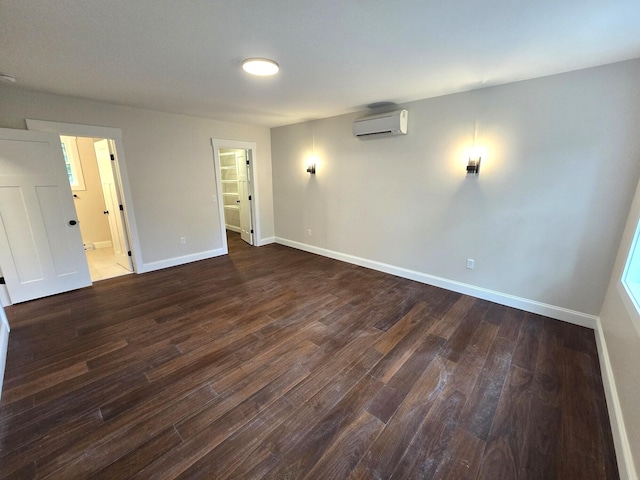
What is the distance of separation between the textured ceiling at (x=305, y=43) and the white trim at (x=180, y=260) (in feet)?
8.40

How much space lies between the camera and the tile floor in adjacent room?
13.7ft

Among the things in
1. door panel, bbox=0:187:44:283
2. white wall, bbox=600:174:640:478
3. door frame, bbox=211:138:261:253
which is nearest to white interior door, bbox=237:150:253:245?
door frame, bbox=211:138:261:253

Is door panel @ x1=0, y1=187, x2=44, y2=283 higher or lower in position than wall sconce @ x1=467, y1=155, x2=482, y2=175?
lower

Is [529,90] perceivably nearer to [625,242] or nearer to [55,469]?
[625,242]

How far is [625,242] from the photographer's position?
233 centimetres

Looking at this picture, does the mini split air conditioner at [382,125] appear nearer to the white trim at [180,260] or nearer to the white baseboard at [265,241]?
the white baseboard at [265,241]

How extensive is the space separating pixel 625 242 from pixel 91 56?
4876mm

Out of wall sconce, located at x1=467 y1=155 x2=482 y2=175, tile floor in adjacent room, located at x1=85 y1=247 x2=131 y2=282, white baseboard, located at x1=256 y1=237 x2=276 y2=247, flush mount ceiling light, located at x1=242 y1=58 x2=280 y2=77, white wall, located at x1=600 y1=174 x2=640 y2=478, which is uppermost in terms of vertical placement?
flush mount ceiling light, located at x1=242 y1=58 x2=280 y2=77

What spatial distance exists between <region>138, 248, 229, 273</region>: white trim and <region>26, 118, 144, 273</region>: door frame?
0.10 m

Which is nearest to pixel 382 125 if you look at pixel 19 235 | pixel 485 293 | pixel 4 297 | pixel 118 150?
pixel 485 293

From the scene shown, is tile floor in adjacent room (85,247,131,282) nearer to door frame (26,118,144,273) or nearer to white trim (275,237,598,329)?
door frame (26,118,144,273)

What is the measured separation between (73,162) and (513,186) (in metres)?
7.45

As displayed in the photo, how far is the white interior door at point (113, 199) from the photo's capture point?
13.1 feet

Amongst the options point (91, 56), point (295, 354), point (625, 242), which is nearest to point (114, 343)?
point (295, 354)
